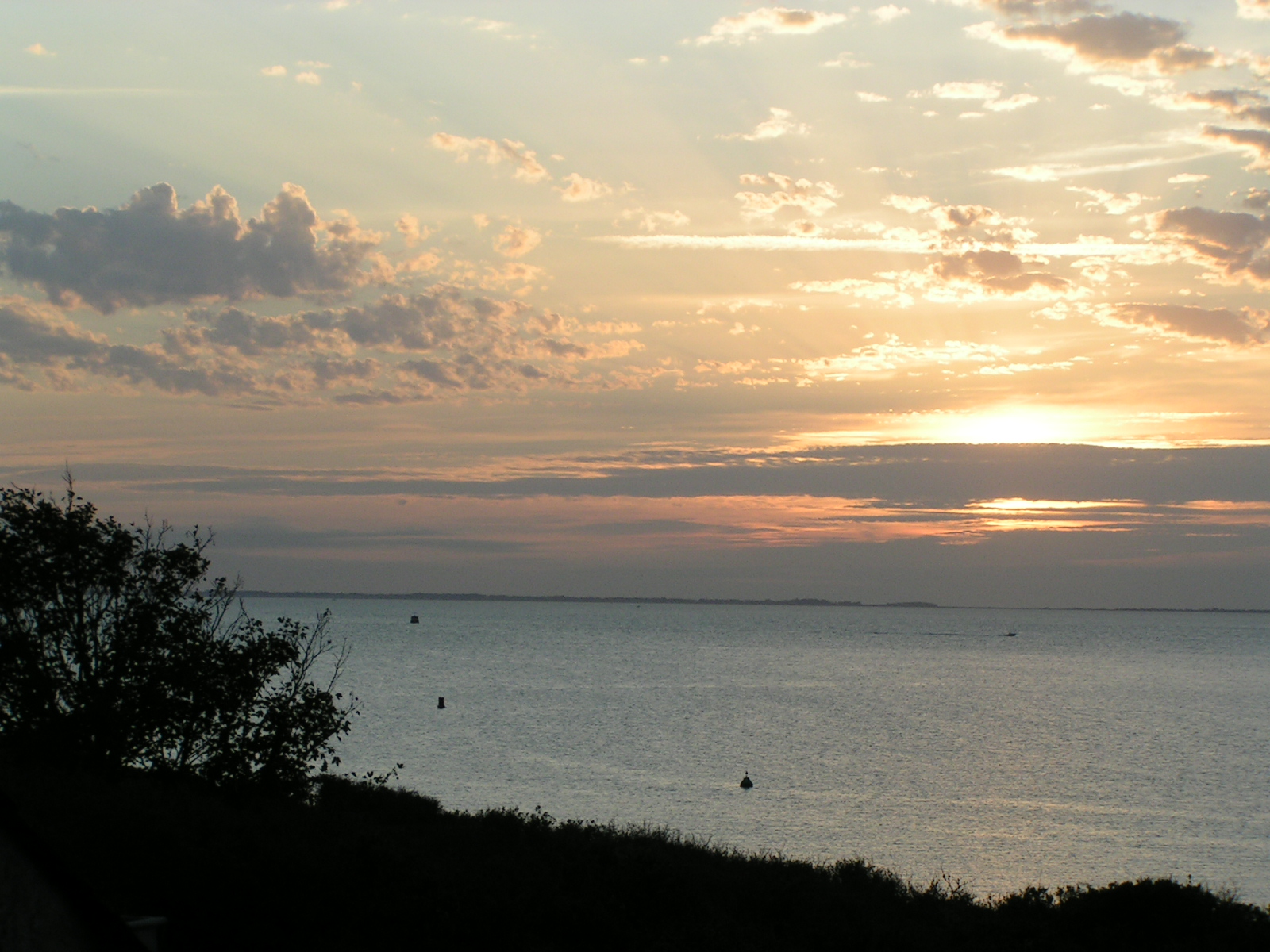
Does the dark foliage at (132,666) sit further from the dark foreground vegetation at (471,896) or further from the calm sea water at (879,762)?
the calm sea water at (879,762)

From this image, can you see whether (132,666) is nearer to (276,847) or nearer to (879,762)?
(276,847)

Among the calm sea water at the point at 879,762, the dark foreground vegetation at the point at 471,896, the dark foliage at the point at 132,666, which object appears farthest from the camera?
the calm sea water at the point at 879,762

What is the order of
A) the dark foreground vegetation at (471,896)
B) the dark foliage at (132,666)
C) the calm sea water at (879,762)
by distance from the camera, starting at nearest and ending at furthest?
the dark foreground vegetation at (471,896), the dark foliage at (132,666), the calm sea water at (879,762)

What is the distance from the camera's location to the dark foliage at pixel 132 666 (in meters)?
22.7

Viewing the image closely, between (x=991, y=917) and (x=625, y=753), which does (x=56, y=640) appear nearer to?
(x=991, y=917)

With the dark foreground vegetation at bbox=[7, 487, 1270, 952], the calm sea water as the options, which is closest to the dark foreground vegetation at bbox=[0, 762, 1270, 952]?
the dark foreground vegetation at bbox=[7, 487, 1270, 952]

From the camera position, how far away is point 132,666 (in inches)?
920

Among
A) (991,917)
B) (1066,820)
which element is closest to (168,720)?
(991,917)

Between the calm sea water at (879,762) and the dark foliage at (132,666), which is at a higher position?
the dark foliage at (132,666)

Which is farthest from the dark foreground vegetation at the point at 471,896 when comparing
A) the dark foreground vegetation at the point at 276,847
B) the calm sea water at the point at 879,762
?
the calm sea water at the point at 879,762

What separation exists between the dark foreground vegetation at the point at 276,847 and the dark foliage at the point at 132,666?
5cm

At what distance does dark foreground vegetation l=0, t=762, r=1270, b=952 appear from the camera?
56.7 feet

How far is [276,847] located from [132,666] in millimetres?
6706

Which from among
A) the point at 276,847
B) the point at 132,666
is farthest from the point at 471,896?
the point at 132,666
